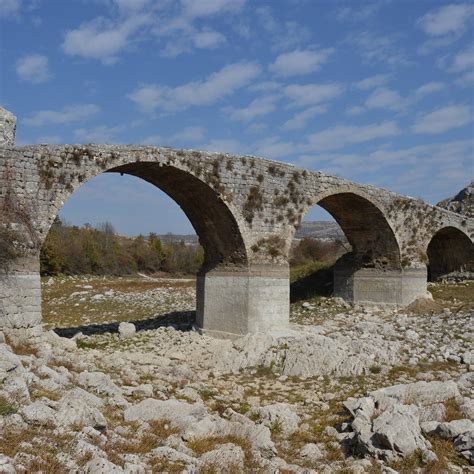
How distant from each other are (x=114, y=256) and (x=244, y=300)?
46.7 m

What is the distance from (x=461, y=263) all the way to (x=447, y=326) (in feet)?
38.1

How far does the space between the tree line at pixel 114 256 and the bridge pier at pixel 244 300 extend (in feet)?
114

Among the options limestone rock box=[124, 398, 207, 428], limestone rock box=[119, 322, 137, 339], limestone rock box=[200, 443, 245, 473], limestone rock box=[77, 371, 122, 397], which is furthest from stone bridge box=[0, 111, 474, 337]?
limestone rock box=[200, 443, 245, 473]

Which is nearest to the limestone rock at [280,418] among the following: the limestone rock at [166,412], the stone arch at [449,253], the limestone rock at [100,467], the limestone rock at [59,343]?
the limestone rock at [166,412]

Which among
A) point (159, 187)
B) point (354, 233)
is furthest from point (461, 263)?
point (159, 187)

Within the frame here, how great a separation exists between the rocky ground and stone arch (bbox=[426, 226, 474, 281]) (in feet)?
29.2

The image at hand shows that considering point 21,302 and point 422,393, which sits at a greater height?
point 21,302

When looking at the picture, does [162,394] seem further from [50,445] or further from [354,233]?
[354,233]

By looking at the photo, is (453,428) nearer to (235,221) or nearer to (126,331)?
(235,221)

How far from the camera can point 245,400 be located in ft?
31.2

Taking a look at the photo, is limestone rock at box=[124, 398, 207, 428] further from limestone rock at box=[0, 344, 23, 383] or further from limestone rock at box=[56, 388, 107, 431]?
limestone rock at box=[0, 344, 23, 383]

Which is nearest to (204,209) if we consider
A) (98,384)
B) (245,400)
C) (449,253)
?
(245,400)

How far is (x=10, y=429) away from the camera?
5.23 m

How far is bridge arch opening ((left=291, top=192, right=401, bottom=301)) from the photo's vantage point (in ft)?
60.9
